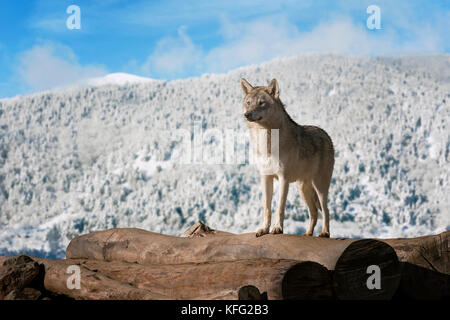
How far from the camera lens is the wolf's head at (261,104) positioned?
5.48m

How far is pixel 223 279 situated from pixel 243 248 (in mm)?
805

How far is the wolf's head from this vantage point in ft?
18.0

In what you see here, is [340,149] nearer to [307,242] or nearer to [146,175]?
[146,175]

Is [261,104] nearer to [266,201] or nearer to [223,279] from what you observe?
[266,201]

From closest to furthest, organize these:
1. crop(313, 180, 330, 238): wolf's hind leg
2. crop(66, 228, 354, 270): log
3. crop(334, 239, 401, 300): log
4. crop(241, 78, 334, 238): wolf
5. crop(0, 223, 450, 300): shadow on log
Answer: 1. crop(0, 223, 450, 300): shadow on log
2. crop(334, 239, 401, 300): log
3. crop(66, 228, 354, 270): log
4. crop(241, 78, 334, 238): wolf
5. crop(313, 180, 330, 238): wolf's hind leg

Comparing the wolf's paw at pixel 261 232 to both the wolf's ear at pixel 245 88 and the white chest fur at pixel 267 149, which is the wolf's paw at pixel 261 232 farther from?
the wolf's ear at pixel 245 88

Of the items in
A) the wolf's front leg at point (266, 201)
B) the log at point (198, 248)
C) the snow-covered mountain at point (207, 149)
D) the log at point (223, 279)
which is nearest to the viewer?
the log at point (223, 279)

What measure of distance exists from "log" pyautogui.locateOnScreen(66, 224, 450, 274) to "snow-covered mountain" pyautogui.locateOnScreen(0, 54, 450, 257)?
11223 millimetres

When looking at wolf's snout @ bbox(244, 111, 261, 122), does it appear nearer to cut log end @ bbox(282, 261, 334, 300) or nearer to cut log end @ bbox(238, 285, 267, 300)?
cut log end @ bbox(282, 261, 334, 300)

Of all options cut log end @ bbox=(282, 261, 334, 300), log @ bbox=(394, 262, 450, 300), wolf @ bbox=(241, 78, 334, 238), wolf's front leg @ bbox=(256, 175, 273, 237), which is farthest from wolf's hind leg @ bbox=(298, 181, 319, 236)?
cut log end @ bbox=(282, 261, 334, 300)

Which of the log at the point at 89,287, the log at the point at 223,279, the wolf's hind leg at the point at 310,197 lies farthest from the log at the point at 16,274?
the wolf's hind leg at the point at 310,197

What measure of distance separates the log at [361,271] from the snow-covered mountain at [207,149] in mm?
12415

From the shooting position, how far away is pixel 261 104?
218 inches
